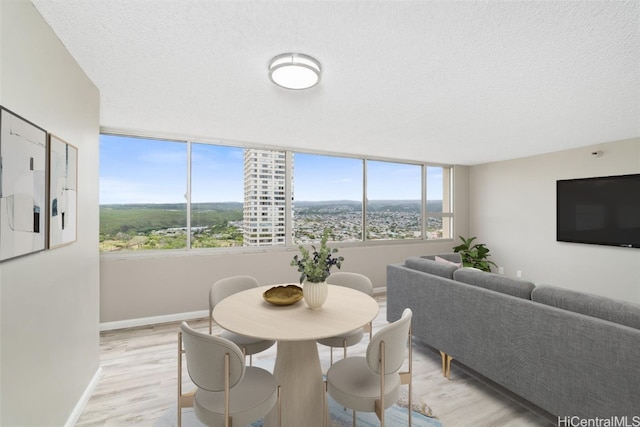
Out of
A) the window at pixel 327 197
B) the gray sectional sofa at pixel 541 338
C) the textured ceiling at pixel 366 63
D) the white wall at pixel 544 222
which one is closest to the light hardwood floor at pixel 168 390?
the gray sectional sofa at pixel 541 338

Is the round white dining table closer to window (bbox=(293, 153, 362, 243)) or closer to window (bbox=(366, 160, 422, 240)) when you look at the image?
window (bbox=(293, 153, 362, 243))

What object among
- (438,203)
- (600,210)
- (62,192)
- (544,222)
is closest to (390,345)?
Answer: (62,192)

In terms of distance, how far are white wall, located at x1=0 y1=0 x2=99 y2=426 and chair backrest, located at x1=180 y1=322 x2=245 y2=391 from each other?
0.77 m

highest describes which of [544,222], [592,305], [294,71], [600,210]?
[294,71]

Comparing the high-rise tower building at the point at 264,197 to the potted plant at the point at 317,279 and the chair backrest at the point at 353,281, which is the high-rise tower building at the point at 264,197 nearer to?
the chair backrest at the point at 353,281

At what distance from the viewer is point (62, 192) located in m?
1.81

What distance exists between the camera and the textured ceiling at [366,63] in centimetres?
Result: 150

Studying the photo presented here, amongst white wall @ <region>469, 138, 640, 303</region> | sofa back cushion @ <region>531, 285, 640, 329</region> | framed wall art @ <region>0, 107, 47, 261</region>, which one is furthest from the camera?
white wall @ <region>469, 138, 640, 303</region>

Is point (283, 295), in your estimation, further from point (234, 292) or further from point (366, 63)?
point (366, 63)

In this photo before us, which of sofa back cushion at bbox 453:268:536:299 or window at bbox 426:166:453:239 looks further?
window at bbox 426:166:453:239

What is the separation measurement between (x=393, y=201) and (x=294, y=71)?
3.98 meters

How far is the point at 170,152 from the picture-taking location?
3910mm

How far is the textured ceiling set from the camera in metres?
1.50

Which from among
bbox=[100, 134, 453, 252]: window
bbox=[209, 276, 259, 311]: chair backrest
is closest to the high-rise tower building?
bbox=[100, 134, 453, 252]: window
